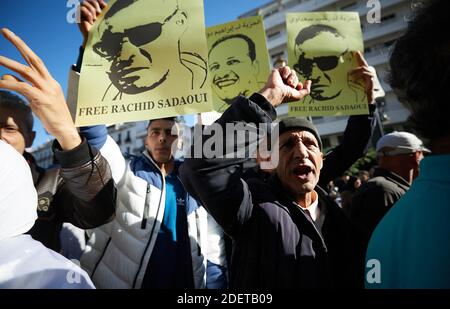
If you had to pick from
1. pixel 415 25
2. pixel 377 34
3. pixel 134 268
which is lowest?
pixel 134 268

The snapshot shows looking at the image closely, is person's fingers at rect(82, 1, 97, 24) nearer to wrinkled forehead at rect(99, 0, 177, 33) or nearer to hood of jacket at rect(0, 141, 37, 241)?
wrinkled forehead at rect(99, 0, 177, 33)

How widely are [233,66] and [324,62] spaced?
0.65m

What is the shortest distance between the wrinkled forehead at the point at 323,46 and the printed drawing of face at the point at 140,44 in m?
1.00

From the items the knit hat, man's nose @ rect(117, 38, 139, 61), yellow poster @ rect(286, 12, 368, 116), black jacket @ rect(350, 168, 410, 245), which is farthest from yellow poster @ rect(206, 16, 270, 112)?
black jacket @ rect(350, 168, 410, 245)

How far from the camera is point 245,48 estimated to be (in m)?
2.00

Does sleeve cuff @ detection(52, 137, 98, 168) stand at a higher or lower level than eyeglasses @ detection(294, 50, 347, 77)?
lower

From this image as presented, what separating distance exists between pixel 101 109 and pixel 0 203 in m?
0.61

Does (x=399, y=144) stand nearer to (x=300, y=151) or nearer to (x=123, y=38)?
(x=300, y=151)

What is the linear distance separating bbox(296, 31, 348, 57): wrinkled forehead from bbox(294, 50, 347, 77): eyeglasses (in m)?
0.03

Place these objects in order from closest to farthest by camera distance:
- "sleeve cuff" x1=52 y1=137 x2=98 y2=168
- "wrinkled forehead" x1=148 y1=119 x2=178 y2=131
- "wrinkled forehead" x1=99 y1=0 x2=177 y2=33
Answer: "sleeve cuff" x1=52 y1=137 x2=98 y2=168 → "wrinkled forehead" x1=99 y1=0 x2=177 y2=33 → "wrinkled forehead" x1=148 y1=119 x2=178 y2=131

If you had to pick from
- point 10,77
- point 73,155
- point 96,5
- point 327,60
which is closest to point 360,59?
point 327,60

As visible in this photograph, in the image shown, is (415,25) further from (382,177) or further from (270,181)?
(382,177)

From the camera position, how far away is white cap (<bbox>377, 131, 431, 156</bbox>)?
8.44 ft

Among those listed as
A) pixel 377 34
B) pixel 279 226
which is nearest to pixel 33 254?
pixel 279 226
